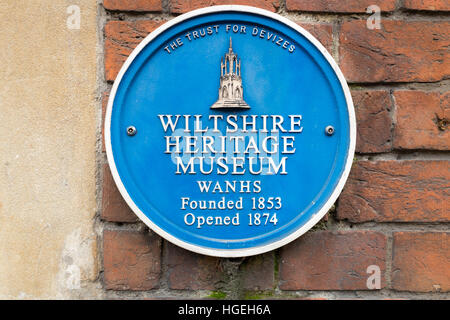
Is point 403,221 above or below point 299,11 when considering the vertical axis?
below

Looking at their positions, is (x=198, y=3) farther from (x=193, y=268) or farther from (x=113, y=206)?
(x=193, y=268)

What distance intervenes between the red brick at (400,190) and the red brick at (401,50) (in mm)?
201

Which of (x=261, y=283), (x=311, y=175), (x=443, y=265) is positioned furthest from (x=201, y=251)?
(x=443, y=265)

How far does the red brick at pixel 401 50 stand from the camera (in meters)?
1.00

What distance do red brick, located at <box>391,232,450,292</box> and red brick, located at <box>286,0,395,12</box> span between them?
525 millimetres

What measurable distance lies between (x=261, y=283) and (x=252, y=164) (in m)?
0.28

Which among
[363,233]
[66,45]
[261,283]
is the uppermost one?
[66,45]

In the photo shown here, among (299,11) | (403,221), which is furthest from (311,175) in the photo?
(299,11)

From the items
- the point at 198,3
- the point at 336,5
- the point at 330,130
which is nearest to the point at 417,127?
the point at 330,130

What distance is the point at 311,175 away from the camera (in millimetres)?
956

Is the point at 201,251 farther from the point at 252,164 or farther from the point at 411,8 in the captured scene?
the point at 411,8

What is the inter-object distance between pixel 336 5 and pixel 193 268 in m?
0.69

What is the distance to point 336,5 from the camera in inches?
39.5

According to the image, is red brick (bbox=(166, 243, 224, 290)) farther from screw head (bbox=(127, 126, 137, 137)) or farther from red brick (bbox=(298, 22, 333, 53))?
red brick (bbox=(298, 22, 333, 53))
